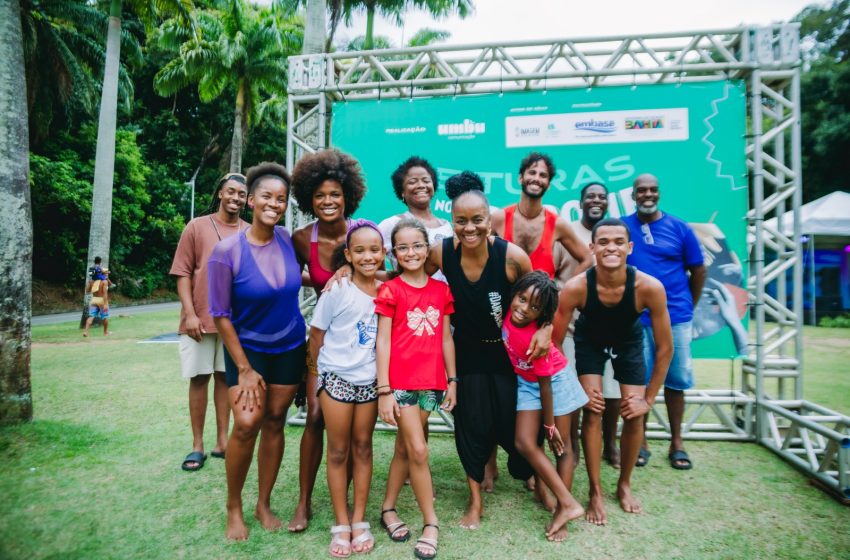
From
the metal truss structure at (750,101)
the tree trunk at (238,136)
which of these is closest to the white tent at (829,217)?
the metal truss structure at (750,101)

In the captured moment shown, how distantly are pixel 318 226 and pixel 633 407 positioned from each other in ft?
7.63

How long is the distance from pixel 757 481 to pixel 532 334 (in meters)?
2.30

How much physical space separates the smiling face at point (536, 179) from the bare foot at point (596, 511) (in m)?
2.08

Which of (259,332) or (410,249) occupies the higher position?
(410,249)

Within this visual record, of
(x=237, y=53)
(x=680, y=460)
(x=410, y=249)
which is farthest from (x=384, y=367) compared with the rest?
(x=237, y=53)

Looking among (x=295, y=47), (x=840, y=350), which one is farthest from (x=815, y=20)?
(x=295, y=47)

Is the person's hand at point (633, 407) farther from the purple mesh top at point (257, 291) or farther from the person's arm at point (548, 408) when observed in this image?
the purple mesh top at point (257, 291)

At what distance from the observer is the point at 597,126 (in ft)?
15.6

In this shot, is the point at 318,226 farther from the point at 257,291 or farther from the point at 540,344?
the point at 540,344

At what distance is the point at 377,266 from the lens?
284 centimetres

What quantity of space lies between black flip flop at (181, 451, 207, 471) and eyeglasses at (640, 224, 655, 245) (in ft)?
13.0

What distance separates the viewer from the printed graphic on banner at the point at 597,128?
4660mm

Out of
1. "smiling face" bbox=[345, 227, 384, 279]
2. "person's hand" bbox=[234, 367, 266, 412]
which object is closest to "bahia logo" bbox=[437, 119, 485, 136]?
"smiling face" bbox=[345, 227, 384, 279]

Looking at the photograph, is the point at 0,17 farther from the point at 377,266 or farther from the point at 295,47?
the point at 295,47
